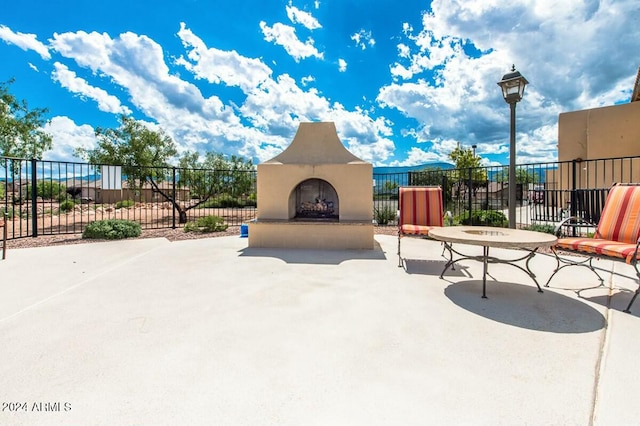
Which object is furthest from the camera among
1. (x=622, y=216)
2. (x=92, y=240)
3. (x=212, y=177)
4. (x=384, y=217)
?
(x=212, y=177)

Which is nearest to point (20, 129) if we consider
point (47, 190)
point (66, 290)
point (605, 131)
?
point (47, 190)

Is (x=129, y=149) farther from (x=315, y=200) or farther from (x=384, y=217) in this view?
(x=384, y=217)

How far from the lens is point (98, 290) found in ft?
11.9

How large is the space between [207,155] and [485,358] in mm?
14519

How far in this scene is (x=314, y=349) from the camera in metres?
2.27

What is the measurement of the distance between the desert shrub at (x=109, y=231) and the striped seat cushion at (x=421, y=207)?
6.45 m

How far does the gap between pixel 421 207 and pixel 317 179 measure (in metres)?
2.47

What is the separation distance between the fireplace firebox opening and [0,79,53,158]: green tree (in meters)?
14.9

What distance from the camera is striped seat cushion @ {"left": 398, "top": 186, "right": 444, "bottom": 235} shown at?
550cm

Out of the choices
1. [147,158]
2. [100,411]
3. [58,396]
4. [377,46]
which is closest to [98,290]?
[58,396]

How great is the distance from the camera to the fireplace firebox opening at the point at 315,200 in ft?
22.9

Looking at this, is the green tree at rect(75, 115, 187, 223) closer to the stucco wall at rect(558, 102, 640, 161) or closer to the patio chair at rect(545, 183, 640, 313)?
the patio chair at rect(545, 183, 640, 313)

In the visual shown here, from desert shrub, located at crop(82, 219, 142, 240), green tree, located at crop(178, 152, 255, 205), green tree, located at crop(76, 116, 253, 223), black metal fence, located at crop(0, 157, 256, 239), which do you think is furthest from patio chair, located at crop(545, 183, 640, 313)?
green tree, located at crop(178, 152, 255, 205)

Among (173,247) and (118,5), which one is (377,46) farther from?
(173,247)
